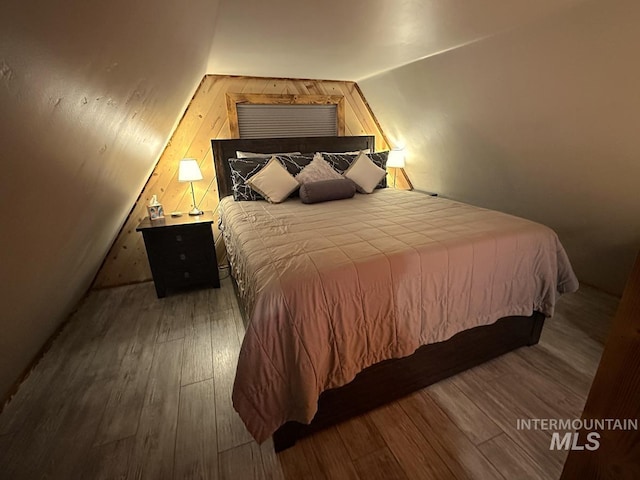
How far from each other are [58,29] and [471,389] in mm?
2112

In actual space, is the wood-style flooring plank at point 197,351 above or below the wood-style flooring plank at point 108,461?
below

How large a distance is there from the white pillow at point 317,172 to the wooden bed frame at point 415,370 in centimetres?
185

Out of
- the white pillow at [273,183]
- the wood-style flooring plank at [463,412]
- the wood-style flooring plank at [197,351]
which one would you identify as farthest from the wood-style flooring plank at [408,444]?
the white pillow at [273,183]

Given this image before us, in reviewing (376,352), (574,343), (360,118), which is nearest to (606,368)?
(376,352)

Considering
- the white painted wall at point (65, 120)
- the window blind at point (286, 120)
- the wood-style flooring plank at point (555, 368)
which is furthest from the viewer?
the window blind at point (286, 120)

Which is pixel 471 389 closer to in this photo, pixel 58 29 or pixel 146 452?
pixel 146 452

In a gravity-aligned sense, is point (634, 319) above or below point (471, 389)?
above

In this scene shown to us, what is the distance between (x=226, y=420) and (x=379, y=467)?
772 millimetres

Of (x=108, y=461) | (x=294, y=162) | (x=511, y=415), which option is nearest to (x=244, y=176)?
(x=294, y=162)

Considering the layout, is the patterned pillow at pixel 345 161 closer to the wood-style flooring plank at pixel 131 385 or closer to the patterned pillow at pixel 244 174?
the patterned pillow at pixel 244 174

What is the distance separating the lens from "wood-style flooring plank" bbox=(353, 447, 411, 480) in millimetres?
1230

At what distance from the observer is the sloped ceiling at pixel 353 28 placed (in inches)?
59.4

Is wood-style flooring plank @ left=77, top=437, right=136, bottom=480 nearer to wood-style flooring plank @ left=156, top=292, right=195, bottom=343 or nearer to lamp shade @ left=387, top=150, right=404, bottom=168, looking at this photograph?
wood-style flooring plank @ left=156, top=292, right=195, bottom=343

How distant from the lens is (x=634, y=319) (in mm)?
492
